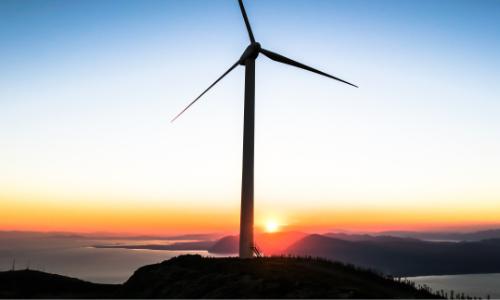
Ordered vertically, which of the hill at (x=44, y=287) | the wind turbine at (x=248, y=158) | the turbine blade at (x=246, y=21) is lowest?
the hill at (x=44, y=287)

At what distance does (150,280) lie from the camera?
5006 centimetres

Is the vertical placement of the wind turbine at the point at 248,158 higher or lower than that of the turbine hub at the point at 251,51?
lower

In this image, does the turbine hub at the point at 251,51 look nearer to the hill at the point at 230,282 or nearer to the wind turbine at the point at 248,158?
the wind turbine at the point at 248,158

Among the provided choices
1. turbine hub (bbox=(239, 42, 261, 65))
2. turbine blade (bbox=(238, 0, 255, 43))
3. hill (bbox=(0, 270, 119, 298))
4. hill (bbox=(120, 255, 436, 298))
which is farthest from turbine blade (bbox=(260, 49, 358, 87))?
hill (bbox=(0, 270, 119, 298))

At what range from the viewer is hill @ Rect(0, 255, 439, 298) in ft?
110

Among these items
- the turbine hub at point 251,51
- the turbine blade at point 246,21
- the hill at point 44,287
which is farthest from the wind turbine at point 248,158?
the hill at point 44,287

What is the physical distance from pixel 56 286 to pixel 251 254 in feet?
92.4

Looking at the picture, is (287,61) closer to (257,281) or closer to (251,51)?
(251,51)

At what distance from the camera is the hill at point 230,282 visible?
33500mm

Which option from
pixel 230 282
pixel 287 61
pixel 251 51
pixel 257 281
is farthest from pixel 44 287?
pixel 287 61

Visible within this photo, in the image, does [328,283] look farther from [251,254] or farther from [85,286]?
[85,286]

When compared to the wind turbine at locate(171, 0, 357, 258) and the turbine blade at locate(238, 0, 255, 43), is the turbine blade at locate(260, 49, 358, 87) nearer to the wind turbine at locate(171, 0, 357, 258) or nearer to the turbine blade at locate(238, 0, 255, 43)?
the wind turbine at locate(171, 0, 357, 258)

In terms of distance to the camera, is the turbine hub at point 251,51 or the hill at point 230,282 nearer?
the hill at point 230,282

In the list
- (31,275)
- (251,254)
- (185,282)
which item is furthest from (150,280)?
(31,275)
